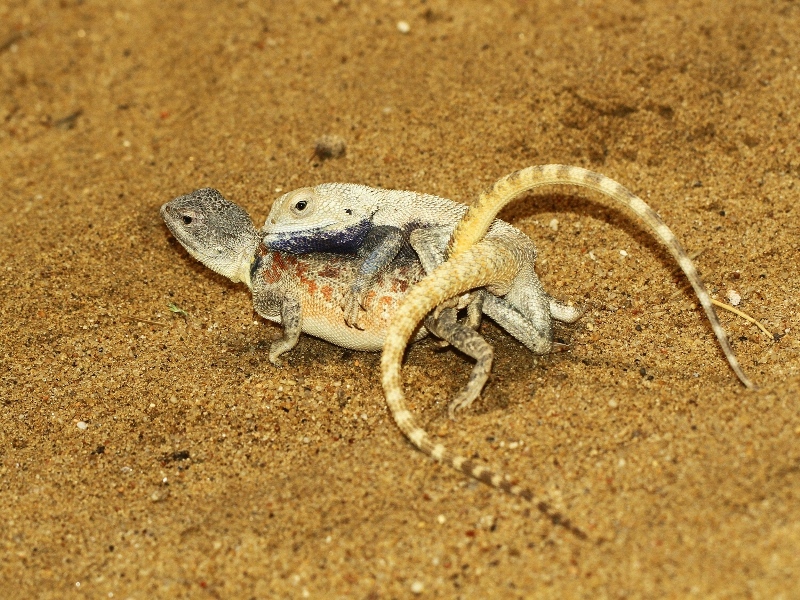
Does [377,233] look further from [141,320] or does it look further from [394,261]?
[141,320]

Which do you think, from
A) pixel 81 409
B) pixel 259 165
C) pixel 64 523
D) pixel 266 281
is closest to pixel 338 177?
pixel 259 165

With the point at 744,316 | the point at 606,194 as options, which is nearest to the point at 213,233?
the point at 606,194

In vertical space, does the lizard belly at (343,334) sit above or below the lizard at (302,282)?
below

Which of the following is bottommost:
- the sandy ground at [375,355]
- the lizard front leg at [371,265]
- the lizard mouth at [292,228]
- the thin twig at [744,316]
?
the thin twig at [744,316]

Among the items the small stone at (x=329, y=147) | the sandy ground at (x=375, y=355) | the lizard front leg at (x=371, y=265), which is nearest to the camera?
the sandy ground at (x=375, y=355)

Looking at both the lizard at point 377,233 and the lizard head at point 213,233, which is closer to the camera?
the lizard at point 377,233

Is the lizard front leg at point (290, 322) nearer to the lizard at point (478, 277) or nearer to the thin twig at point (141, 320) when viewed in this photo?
the lizard at point (478, 277)

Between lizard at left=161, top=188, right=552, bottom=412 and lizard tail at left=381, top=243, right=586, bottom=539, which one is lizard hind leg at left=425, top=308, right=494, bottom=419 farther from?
lizard tail at left=381, top=243, right=586, bottom=539

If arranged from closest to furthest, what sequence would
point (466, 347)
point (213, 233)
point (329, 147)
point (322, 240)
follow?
point (466, 347) → point (322, 240) → point (213, 233) → point (329, 147)

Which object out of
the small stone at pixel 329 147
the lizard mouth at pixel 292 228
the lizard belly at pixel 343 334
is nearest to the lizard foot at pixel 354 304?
the lizard belly at pixel 343 334
